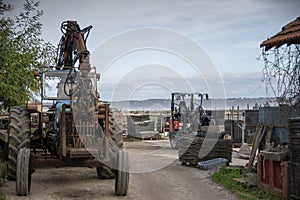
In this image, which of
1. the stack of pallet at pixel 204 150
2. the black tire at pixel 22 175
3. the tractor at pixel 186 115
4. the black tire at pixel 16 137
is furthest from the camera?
the tractor at pixel 186 115

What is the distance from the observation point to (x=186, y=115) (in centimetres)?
1852

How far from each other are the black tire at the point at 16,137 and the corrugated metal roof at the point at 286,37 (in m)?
5.65

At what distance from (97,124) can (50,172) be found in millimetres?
3186

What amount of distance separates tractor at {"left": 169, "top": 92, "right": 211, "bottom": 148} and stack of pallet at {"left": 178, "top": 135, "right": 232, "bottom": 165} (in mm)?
5267

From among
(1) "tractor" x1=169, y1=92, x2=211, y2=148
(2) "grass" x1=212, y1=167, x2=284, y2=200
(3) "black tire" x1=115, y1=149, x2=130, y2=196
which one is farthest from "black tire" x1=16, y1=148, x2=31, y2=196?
(1) "tractor" x1=169, y1=92, x2=211, y2=148

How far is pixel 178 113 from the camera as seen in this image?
18.8m

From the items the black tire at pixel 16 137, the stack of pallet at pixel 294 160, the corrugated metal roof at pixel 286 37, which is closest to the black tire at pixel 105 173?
the black tire at pixel 16 137

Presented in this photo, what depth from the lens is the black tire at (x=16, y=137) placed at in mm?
9000

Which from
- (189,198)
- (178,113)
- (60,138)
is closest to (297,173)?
(189,198)

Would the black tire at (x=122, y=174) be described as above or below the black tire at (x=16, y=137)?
below

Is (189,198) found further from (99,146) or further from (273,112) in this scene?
(273,112)

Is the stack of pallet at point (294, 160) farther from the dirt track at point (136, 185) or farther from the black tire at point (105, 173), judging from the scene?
the black tire at point (105, 173)

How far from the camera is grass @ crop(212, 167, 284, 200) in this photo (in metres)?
7.92

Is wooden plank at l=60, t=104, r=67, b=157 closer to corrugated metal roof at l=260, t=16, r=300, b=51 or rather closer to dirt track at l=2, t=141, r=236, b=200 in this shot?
dirt track at l=2, t=141, r=236, b=200
